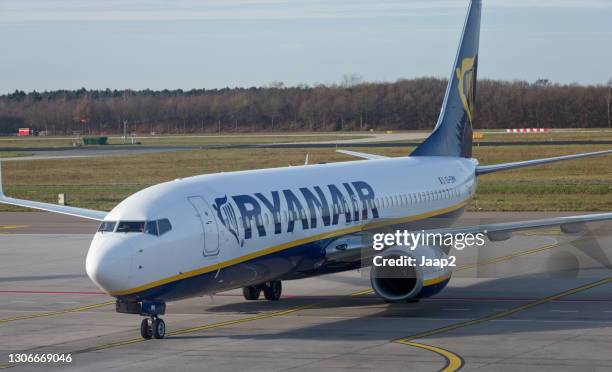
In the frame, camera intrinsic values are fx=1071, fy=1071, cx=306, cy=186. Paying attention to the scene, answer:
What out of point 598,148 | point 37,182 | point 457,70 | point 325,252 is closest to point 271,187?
point 325,252

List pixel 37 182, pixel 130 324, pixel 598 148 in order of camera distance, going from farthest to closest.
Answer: pixel 598 148 → pixel 37 182 → pixel 130 324

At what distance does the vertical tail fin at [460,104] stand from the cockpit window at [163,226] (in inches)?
642

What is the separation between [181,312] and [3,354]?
21.9 feet

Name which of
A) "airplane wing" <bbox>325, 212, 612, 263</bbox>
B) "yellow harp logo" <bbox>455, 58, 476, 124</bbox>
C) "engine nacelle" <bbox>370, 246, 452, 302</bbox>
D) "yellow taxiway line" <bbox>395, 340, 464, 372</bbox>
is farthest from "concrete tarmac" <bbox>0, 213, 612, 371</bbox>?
"yellow harp logo" <bbox>455, 58, 476, 124</bbox>

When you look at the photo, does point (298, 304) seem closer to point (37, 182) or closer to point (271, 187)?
point (271, 187)

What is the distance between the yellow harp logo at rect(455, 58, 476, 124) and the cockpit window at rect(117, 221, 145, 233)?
61.4ft

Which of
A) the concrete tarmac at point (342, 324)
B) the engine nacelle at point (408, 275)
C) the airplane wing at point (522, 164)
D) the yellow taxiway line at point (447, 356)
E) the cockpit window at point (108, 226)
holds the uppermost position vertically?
the airplane wing at point (522, 164)

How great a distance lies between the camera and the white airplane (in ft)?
77.9

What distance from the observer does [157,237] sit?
23750 mm

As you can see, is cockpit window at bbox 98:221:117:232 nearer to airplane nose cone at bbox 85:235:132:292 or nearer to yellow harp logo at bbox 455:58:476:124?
airplane nose cone at bbox 85:235:132:292

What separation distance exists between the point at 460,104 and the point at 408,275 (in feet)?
44.1

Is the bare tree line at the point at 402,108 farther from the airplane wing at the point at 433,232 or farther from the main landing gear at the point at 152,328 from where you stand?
the main landing gear at the point at 152,328

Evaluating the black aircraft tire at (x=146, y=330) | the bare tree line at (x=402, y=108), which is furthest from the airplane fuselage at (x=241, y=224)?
the bare tree line at (x=402, y=108)

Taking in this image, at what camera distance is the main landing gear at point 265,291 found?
30.6 m
